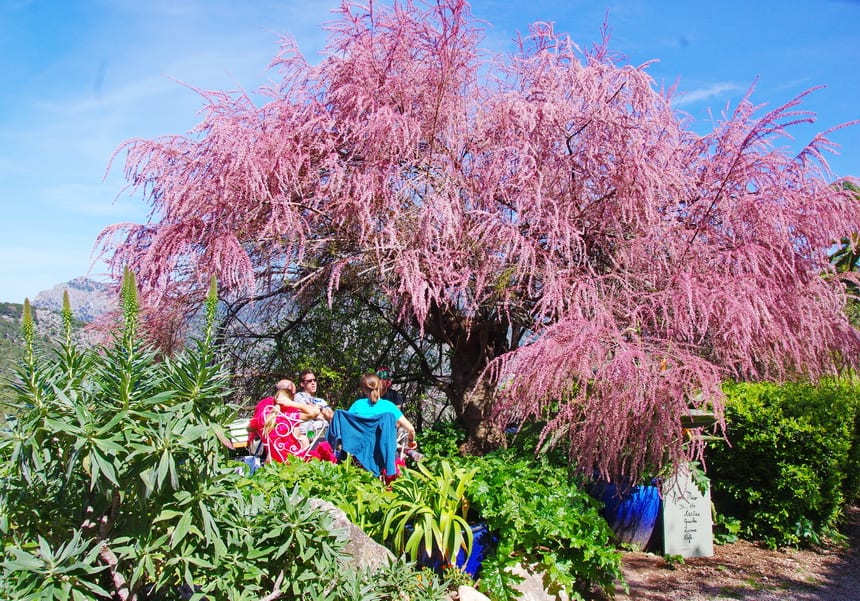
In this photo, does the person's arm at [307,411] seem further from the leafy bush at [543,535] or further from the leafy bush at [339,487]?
the leafy bush at [543,535]

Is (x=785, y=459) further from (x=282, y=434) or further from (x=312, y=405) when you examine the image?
(x=282, y=434)

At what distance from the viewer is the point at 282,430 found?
19.6ft

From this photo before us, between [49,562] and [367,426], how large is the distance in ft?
11.9

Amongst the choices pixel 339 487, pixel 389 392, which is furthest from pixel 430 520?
pixel 389 392

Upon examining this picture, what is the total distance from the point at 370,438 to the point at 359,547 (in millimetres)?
2181

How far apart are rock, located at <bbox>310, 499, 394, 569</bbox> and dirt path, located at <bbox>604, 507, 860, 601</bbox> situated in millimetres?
2097

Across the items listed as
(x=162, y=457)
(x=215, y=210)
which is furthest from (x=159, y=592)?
(x=215, y=210)

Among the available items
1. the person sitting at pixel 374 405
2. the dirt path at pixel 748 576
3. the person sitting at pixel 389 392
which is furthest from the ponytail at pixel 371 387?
the dirt path at pixel 748 576

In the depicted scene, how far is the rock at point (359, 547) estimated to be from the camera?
12.0ft

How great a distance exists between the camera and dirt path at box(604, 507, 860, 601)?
A: 5.20 metres

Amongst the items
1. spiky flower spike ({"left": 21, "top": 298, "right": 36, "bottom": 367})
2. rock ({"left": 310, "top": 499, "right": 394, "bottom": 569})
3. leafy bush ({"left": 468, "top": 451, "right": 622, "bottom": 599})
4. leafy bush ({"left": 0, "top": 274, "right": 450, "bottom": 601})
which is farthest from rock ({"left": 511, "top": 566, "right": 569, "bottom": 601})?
spiky flower spike ({"left": 21, "top": 298, "right": 36, "bottom": 367})

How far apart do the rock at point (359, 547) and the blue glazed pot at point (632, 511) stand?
268cm

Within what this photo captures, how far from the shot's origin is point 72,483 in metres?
2.66

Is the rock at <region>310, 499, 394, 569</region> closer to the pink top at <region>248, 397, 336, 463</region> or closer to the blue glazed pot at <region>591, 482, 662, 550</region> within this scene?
the pink top at <region>248, 397, 336, 463</region>
